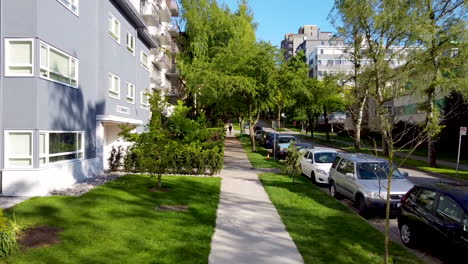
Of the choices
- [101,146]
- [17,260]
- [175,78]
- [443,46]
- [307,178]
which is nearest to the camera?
[17,260]

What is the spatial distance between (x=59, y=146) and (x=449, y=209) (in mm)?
12055

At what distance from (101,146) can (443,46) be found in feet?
72.0

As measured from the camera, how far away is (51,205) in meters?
10.5

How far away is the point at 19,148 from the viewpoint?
12.1 meters

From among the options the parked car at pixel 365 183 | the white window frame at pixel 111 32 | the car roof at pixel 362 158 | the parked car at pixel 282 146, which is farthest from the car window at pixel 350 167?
the parked car at pixel 282 146

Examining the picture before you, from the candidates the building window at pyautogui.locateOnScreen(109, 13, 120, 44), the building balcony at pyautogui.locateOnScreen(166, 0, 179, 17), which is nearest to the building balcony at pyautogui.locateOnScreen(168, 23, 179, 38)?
the building balcony at pyautogui.locateOnScreen(166, 0, 179, 17)

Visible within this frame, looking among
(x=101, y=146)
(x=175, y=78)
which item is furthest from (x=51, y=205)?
(x=175, y=78)

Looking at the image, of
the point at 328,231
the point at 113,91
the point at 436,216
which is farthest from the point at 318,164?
the point at 113,91

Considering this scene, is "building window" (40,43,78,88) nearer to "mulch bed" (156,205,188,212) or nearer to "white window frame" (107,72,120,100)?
"white window frame" (107,72,120,100)

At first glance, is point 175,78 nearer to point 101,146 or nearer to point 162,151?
point 101,146

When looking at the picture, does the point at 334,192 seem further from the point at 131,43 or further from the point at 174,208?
the point at 131,43

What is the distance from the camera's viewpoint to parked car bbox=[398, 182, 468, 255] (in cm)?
677

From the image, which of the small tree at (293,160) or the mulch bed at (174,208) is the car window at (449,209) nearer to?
the mulch bed at (174,208)

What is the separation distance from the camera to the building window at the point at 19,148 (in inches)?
474
